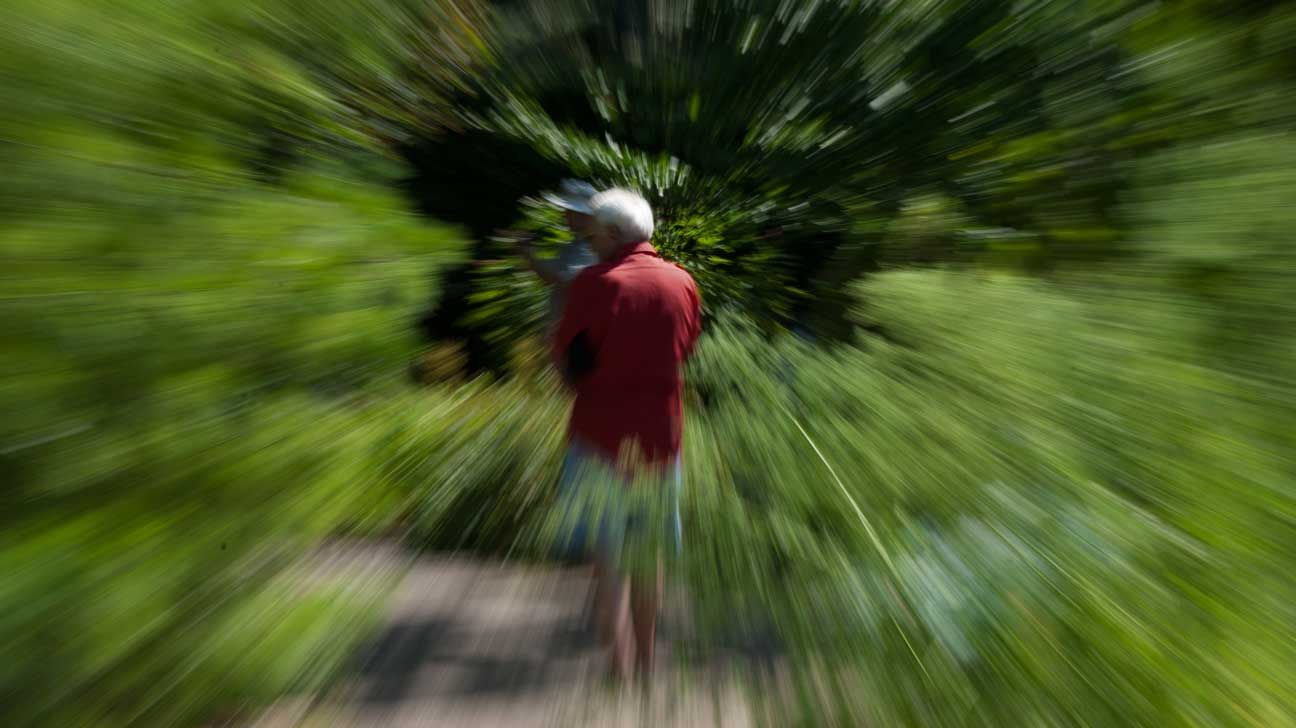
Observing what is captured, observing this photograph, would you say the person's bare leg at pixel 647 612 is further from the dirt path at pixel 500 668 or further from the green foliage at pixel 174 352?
the green foliage at pixel 174 352

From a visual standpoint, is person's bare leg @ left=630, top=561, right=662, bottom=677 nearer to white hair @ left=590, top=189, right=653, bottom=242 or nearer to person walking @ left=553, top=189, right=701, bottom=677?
person walking @ left=553, top=189, right=701, bottom=677

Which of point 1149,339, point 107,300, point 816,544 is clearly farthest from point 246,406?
point 1149,339

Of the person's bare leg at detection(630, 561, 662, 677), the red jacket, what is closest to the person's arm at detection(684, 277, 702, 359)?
the red jacket

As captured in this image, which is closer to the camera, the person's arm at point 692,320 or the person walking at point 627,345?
the person walking at point 627,345

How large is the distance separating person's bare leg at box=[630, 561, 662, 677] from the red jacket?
124mm

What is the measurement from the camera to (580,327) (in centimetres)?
46

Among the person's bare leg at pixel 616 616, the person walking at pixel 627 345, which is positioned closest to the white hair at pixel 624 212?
the person walking at pixel 627 345

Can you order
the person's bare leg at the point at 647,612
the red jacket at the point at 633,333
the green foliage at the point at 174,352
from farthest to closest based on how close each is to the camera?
the red jacket at the point at 633,333, the person's bare leg at the point at 647,612, the green foliage at the point at 174,352

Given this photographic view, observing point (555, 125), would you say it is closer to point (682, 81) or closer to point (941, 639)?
point (682, 81)

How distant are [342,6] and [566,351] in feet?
0.85

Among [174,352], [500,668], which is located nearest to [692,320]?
[500,668]

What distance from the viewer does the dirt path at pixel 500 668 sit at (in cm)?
30

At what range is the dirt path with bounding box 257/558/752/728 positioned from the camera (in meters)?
0.30

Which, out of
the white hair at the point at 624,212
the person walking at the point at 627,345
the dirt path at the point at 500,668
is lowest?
the dirt path at the point at 500,668
